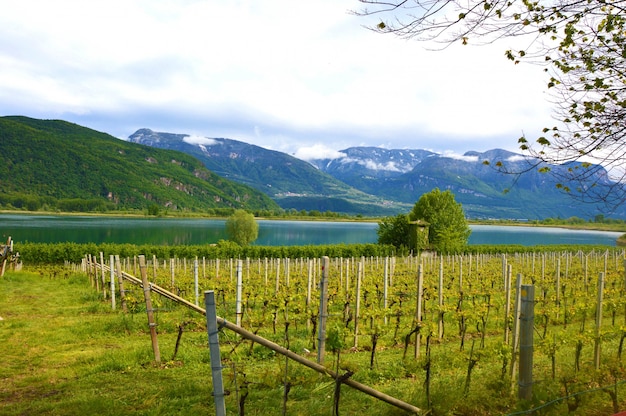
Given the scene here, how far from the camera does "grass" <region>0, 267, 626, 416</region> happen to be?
5.54m

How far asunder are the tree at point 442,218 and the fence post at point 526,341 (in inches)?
1685

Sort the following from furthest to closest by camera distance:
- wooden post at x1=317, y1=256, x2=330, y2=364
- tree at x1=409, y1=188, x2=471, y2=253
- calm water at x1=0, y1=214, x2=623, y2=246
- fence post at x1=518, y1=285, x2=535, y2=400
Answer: calm water at x1=0, y1=214, x2=623, y2=246 → tree at x1=409, y1=188, x2=471, y2=253 → wooden post at x1=317, y1=256, x2=330, y2=364 → fence post at x1=518, y1=285, x2=535, y2=400

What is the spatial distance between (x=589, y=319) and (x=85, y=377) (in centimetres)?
1435

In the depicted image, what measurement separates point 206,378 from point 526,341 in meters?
4.91

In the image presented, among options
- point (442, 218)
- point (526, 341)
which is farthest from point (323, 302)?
point (442, 218)

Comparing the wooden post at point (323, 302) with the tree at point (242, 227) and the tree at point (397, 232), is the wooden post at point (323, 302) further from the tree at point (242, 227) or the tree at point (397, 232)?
the tree at point (242, 227)

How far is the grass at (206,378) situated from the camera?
5543mm

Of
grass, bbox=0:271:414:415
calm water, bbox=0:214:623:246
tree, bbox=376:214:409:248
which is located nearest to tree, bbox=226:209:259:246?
calm water, bbox=0:214:623:246

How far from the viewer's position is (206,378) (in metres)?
7.08

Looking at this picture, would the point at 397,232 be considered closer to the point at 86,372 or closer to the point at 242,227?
the point at 242,227

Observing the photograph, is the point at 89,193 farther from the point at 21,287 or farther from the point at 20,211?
the point at 21,287

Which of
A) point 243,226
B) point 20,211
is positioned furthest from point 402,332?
point 20,211

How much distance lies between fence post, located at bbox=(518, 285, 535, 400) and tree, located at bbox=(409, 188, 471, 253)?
4279 centimetres

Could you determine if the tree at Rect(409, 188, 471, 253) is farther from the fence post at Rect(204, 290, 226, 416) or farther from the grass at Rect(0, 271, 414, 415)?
the fence post at Rect(204, 290, 226, 416)
